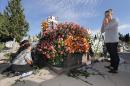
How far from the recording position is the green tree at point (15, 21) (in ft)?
203

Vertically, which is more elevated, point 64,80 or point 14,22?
point 14,22

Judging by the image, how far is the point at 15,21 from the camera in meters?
62.8

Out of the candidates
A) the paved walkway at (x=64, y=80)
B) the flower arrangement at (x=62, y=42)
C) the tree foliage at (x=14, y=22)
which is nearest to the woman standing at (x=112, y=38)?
the paved walkway at (x=64, y=80)

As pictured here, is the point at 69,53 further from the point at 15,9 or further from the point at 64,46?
the point at 15,9

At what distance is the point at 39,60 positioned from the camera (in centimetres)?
930

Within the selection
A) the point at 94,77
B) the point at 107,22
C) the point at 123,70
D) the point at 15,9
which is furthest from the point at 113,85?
the point at 15,9

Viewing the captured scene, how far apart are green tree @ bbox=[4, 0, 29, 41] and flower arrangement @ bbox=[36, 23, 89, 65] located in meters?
52.4

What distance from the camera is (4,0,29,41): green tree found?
61.9m

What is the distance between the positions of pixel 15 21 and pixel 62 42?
55.1 metres

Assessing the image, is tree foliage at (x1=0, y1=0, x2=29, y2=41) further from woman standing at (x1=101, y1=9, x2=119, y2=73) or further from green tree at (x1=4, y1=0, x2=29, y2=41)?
woman standing at (x1=101, y1=9, x2=119, y2=73)

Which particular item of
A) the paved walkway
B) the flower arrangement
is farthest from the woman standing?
the flower arrangement

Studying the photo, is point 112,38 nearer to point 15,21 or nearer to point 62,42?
point 62,42

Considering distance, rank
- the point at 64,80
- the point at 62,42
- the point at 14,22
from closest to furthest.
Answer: the point at 64,80 → the point at 62,42 → the point at 14,22

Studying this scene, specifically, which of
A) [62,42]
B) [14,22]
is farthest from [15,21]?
[62,42]
